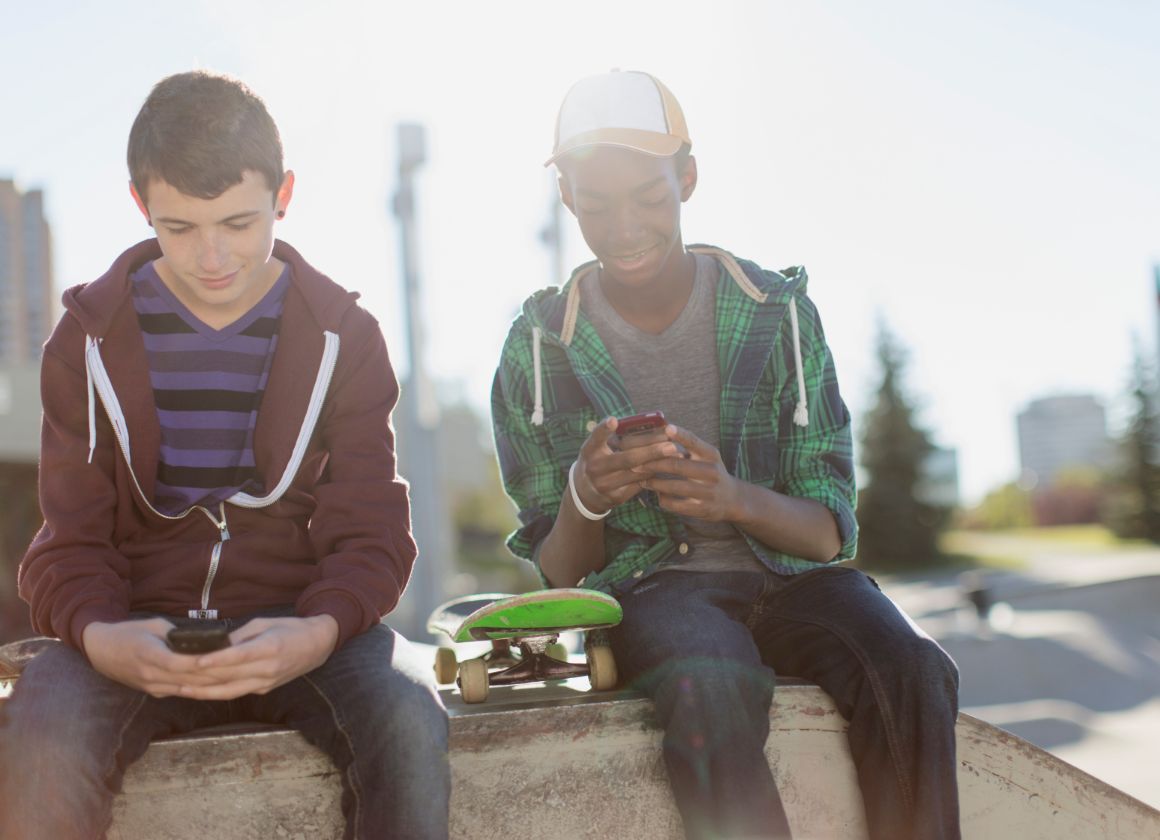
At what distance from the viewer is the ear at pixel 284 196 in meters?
2.28

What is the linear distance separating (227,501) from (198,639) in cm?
49

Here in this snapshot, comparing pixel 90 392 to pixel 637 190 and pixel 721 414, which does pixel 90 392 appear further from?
pixel 721 414

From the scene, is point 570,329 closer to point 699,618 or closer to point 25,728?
point 699,618

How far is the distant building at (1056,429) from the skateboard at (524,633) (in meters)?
165

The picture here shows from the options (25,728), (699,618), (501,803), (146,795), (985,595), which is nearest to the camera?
(25,728)

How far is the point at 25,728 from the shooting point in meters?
1.74

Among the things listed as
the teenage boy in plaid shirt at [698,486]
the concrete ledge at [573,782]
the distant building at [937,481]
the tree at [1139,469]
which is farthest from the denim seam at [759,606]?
the distant building at [937,481]

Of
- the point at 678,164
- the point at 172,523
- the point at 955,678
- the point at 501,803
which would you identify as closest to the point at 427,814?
the point at 501,803

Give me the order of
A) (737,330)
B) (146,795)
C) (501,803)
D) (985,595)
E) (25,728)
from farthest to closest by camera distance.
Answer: (985,595)
(737,330)
(501,803)
(146,795)
(25,728)

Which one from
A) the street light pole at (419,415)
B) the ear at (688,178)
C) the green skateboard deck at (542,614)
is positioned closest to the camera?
the green skateboard deck at (542,614)

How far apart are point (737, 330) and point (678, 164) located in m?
0.49

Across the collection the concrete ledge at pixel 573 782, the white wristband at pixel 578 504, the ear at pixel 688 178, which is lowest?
the concrete ledge at pixel 573 782

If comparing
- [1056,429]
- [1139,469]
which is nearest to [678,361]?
[1139,469]

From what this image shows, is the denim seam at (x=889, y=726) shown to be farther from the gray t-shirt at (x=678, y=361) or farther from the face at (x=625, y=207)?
the face at (x=625, y=207)
